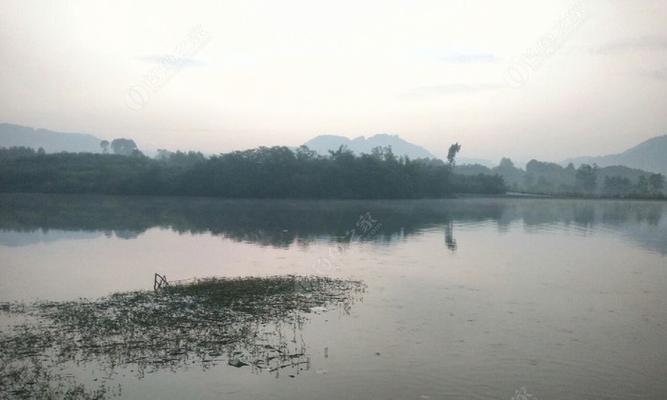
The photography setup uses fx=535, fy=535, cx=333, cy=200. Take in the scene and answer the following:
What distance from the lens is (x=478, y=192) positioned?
104m

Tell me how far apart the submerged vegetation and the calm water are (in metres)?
0.56

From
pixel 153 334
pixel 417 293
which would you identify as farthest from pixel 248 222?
pixel 153 334

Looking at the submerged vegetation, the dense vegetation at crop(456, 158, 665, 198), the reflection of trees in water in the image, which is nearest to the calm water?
the reflection of trees in water

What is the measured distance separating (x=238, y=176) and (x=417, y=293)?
213 feet

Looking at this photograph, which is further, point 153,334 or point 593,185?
point 593,185

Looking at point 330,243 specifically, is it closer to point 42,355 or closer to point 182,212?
point 42,355

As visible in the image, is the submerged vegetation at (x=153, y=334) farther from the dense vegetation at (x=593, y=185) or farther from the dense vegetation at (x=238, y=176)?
the dense vegetation at (x=593, y=185)

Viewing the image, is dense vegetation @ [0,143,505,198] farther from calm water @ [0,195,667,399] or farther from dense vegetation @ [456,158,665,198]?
dense vegetation @ [456,158,665,198]

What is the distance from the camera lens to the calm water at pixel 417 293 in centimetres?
1030

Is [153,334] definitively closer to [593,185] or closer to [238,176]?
[238,176]

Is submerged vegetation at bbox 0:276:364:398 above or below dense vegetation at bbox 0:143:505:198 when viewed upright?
below

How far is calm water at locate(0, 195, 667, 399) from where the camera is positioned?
33.8 feet

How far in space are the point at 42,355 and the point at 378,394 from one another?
22.8 ft

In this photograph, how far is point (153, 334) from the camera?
1248 cm
